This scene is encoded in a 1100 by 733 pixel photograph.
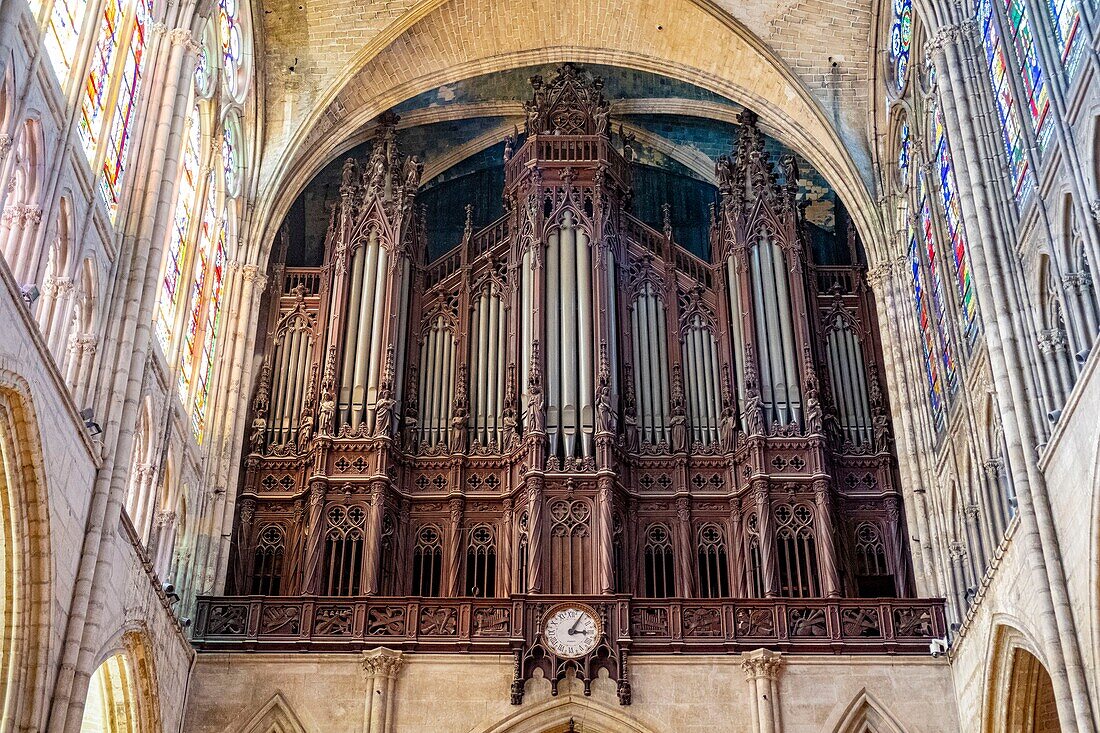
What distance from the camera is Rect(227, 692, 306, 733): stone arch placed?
19500 millimetres

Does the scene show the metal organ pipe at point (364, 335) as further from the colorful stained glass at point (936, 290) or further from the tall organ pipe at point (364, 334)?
the colorful stained glass at point (936, 290)

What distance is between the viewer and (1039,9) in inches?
617

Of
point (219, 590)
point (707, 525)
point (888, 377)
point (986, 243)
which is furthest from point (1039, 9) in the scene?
point (219, 590)

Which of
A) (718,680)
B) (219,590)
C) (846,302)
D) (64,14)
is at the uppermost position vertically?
(846,302)

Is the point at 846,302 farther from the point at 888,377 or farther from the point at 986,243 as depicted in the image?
the point at 986,243

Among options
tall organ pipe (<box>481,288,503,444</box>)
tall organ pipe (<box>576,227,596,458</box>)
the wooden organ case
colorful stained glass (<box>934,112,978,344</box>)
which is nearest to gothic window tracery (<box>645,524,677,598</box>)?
the wooden organ case

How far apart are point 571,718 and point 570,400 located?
5.70 metres

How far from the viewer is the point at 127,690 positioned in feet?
57.3

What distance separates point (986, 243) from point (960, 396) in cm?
335

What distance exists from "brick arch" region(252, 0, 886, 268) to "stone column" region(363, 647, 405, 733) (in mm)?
8332

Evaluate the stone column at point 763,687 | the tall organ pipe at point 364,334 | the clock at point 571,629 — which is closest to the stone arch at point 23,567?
the clock at point 571,629

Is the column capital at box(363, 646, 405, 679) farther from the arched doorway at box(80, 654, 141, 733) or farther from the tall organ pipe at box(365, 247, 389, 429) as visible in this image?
the tall organ pipe at box(365, 247, 389, 429)

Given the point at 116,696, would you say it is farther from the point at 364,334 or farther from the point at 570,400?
the point at 570,400

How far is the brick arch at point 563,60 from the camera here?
24.9 m
